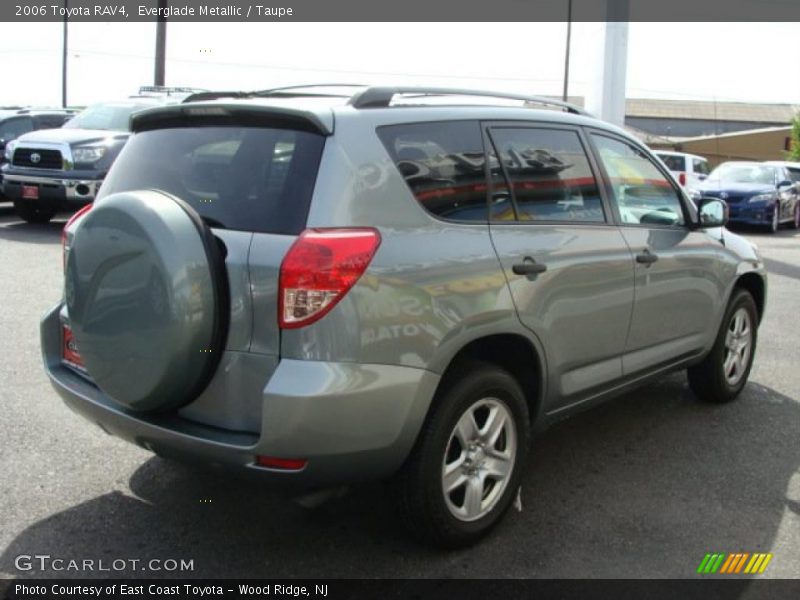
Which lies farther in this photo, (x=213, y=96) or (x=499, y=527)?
(x=213, y=96)

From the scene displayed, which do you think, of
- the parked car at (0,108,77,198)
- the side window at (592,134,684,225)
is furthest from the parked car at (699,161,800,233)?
the side window at (592,134,684,225)

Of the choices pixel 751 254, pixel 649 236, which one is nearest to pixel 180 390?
pixel 649 236

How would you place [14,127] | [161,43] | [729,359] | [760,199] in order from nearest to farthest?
[729,359] → [14,127] → [760,199] → [161,43]

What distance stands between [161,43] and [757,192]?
14.0 meters

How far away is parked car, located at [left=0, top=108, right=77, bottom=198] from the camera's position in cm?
1539

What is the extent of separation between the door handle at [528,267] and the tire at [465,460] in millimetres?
413

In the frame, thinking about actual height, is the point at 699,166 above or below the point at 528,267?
above

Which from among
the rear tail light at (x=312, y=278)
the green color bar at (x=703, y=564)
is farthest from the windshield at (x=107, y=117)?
the green color bar at (x=703, y=564)

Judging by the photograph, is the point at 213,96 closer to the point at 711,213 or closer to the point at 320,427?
the point at 320,427

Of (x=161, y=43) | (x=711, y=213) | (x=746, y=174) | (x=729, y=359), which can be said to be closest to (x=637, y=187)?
(x=711, y=213)

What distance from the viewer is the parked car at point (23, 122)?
50.5 feet

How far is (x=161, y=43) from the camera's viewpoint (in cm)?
2078

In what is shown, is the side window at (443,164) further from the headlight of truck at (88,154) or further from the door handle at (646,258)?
the headlight of truck at (88,154)

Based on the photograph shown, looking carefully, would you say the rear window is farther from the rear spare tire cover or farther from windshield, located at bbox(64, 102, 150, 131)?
windshield, located at bbox(64, 102, 150, 131)
